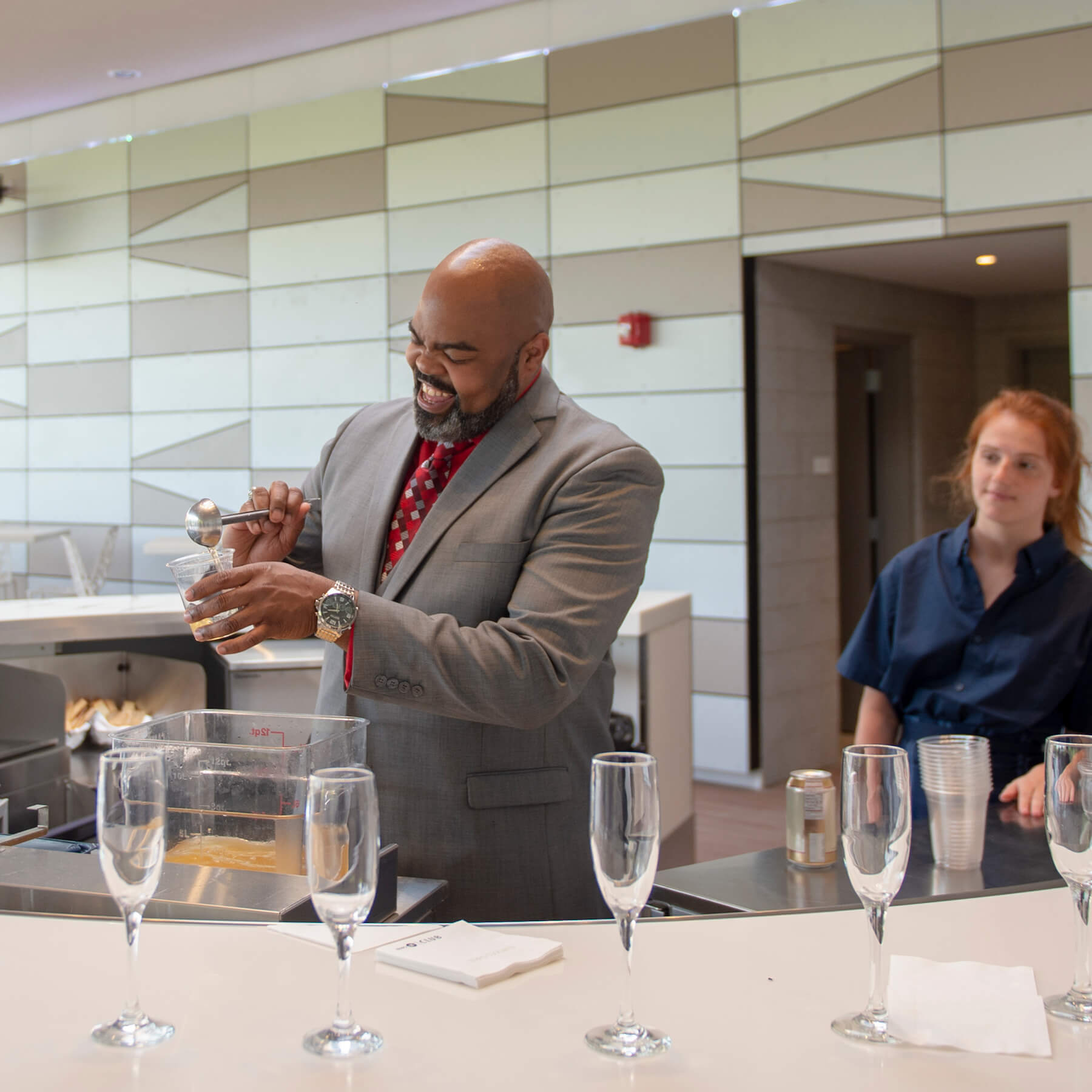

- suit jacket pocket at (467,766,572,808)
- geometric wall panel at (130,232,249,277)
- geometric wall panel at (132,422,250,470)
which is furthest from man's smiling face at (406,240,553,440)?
geometric wall panel at (130,232,249,277)

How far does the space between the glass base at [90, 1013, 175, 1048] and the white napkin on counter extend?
59 cm

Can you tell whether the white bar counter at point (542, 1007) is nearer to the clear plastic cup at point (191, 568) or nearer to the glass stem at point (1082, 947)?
the glass stem at point (1082, 947)

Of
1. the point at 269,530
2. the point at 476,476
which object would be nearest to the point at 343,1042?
the point at 476,476

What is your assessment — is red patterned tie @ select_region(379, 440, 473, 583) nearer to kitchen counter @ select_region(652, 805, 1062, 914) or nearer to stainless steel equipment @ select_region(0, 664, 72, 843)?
kitchen counter @ select_region(652, 805, 1062, 914)

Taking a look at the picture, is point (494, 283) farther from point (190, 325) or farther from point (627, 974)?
point (190, 325)

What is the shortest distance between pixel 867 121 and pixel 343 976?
4.83m

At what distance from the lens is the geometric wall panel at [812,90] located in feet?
15.9

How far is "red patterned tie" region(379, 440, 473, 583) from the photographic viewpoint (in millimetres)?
1803

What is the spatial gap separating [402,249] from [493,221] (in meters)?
0.61

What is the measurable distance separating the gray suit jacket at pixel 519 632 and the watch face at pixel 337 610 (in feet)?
0.50

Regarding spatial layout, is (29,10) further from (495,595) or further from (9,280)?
(495,595)

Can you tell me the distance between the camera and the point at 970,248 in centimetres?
518

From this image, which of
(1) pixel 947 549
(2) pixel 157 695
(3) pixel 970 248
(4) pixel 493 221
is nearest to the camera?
(1) pixel 947 549

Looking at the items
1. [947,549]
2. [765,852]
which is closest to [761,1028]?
[765,852]
